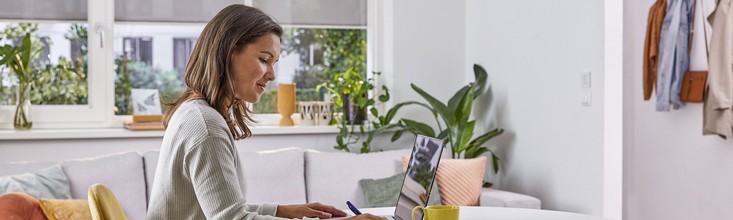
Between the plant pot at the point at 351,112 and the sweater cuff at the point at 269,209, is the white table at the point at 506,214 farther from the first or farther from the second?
the plant pot at the point at 351,112

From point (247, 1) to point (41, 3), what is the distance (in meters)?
1.02

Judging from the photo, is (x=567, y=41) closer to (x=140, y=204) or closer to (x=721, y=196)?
(x=721, y=196)

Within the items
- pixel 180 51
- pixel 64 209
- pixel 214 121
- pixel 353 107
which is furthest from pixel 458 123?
pixel 214 121

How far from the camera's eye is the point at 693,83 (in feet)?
16.0

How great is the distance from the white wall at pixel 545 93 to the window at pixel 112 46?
35.0 inches

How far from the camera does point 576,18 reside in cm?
414

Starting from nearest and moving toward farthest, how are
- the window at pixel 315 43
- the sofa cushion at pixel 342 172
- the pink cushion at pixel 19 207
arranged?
the pink cushion at pixel 19 207 → the sofa cushion at pixel 342 172 → the window at pixel 315 43

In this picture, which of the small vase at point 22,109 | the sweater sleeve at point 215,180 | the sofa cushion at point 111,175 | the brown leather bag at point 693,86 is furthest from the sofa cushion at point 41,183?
the brown leather bag at point 693,86

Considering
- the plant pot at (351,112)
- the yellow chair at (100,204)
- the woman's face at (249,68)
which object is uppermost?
the woman's face at (249,68)

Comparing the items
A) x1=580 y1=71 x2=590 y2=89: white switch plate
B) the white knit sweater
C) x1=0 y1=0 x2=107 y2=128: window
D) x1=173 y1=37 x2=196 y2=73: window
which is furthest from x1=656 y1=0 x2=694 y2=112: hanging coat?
the white knit sweater

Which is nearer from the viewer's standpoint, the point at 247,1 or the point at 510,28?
the point at 510,28

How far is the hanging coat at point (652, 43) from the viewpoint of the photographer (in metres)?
4.96

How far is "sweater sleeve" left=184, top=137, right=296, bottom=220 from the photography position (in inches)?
65.6

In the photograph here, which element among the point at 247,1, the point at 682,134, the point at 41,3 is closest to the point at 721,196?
the point at 682,134
